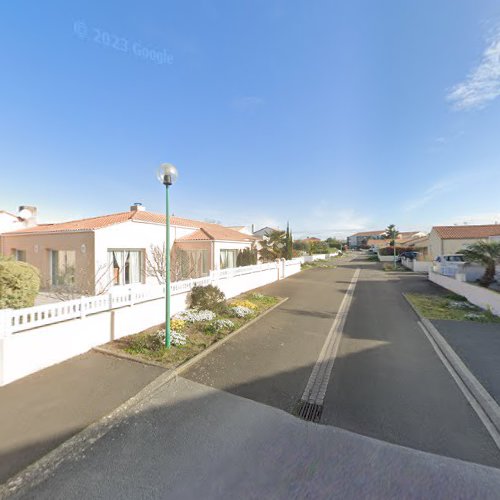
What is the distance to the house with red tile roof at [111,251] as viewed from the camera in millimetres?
11225

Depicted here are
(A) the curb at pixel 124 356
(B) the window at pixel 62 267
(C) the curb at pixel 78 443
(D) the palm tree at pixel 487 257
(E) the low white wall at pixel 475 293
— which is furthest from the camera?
(B) the window at pixel 62 267

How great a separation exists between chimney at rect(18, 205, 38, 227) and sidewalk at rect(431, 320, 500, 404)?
2592 centimetres

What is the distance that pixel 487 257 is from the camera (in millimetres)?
11789

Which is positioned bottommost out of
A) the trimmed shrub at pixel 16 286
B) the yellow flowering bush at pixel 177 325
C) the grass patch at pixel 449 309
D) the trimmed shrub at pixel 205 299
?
the grass patch at pixel 449 309

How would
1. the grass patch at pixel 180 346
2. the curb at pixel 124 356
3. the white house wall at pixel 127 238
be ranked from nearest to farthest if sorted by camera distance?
the curb at pixel 124 356 → the grass patch at pixel 180 346 → the white house wall at pixel 127 238

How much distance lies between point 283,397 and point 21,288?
21.9 feet

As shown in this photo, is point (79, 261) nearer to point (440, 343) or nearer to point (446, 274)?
point (440, 343)

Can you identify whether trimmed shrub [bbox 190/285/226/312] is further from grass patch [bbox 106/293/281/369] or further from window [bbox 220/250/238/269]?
window [bbox 220/250/238/269]

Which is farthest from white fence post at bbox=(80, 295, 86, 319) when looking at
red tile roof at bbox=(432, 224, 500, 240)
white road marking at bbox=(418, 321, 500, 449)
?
red tile roof at bbox=(432, 224, 500, 240)

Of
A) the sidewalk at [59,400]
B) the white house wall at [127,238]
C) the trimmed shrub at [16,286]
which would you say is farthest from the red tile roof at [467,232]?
the trimmed shrub at [16,286]

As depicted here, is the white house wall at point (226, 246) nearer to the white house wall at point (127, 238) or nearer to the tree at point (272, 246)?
the tree at point (272, 246)

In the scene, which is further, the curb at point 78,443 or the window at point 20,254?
the window at point 20,254

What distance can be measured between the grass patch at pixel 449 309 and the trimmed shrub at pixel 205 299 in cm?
772

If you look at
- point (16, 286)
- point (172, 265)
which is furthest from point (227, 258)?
point (16, 286)
